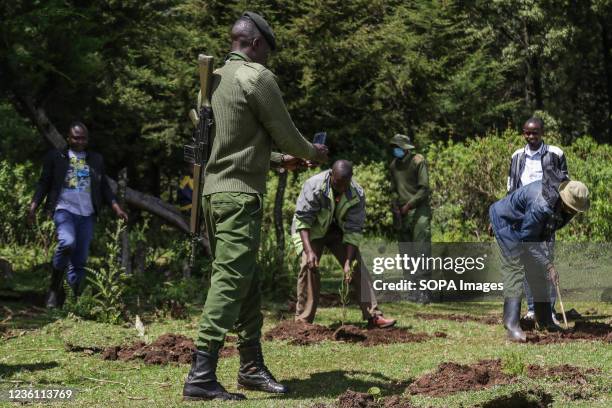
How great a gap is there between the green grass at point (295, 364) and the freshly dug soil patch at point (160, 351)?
0.38ft

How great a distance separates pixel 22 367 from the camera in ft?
23.9

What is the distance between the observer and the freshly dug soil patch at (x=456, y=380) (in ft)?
20.6

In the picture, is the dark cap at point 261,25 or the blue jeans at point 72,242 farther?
the blue jeans at point 72,242

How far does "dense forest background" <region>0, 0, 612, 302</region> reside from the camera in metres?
11.3

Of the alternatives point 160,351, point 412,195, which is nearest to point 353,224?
point 160,351

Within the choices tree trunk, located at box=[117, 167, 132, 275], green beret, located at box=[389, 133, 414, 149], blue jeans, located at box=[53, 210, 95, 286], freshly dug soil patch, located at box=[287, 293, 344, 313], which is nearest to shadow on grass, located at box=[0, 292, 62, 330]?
blue jeans, located at box=[53, 210, 95, 286]

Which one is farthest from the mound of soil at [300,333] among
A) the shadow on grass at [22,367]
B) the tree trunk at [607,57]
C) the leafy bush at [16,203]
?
the tree trunk at [607,57]

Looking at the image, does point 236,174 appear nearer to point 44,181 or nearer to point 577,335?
point 577,335

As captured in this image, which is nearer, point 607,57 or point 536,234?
point 536,234

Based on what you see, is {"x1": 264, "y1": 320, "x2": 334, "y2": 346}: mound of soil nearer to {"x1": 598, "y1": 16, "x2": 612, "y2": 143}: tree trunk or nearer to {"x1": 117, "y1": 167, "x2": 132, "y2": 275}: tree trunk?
{"x1": 117, "y1": 167, "x2": 132, "y2": 275}: tree trunk

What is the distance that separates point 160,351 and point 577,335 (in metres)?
3.99

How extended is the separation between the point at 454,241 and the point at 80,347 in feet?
26.6

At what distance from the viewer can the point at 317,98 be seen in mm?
15727

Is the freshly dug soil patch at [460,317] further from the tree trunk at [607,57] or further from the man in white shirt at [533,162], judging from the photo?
the tree trunk at [607,57]
